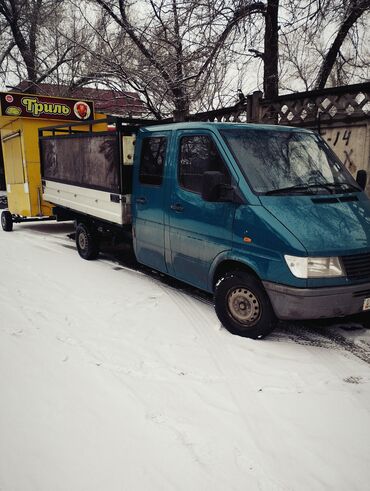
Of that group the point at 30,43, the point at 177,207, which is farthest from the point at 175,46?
the point at 30,43

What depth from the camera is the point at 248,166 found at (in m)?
4.03

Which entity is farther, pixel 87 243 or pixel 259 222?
pixel 87 243

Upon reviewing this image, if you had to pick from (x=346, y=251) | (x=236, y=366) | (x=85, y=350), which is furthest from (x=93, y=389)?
(x=346, y=251)

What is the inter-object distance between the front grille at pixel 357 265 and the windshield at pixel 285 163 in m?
0.84

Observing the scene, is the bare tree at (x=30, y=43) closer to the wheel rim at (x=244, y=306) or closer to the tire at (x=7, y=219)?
the tire at (x=7, y=219)

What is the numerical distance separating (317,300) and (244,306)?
0.77 meters

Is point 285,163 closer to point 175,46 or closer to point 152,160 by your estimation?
point 152,160

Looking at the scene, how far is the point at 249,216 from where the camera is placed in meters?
3.78

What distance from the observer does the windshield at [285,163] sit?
400cm

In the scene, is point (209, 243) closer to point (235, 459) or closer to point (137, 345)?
point (137, 345)

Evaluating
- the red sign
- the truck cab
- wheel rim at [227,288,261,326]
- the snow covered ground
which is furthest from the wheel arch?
the red sign

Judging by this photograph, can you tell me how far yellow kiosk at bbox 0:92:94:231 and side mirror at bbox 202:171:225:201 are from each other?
238 inches

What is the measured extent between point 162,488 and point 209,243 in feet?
8.22

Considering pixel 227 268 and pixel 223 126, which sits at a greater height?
pixel 223 126
